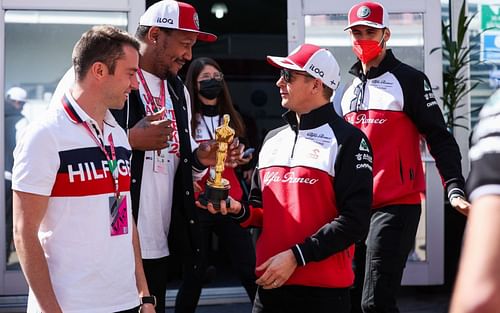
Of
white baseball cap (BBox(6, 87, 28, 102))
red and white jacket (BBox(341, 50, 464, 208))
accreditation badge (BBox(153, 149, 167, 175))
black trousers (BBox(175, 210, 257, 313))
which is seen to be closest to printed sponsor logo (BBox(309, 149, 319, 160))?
accreditation badge (BBox(153, 149, 167, 175))

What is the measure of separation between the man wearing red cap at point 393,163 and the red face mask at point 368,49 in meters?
0.02

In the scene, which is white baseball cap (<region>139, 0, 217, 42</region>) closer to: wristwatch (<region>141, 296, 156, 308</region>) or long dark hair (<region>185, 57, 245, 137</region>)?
wristwatch (<region>141, 296, 156, 308</region>)

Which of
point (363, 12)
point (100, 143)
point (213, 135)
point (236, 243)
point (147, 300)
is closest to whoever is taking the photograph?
point (100, 143)

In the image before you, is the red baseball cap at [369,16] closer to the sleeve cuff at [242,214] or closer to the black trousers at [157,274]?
the sleeve cuff at [242,214]

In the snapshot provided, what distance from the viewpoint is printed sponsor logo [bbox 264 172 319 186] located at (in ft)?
11.0

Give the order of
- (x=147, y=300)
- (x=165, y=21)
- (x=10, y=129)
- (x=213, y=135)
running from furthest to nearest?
(x=10, y=129) < (x=213, y=135) < (x=165, y=21) < (x=147, y=300)

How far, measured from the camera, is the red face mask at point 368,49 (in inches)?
183

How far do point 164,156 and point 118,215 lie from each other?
897 millimetres

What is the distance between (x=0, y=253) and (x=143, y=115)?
3268 millimetres

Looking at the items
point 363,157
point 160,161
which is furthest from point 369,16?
point 160,161

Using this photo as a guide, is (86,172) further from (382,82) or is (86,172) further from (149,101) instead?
(382,82)

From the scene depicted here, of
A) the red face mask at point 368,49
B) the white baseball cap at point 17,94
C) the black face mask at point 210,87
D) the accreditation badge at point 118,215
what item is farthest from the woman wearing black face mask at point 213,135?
the accreditation badge at point 118,215

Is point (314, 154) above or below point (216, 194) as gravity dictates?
above

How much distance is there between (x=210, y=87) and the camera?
5.79 m
